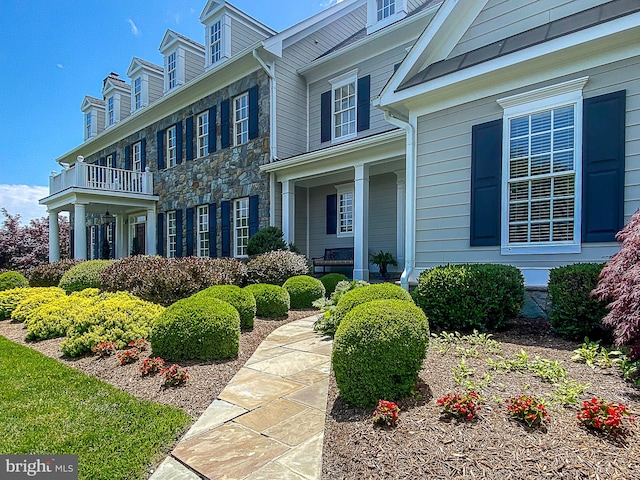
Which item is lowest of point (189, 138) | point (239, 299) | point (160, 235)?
point (239, 299)

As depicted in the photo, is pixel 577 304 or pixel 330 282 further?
pixel 330 282

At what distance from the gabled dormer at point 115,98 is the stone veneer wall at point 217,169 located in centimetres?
389

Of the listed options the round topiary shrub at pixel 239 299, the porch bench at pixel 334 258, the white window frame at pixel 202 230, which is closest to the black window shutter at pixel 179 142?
the white window frame at pixel 202 230

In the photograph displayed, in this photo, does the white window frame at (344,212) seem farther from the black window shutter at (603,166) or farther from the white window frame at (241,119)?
the black window shutter at (603,166)

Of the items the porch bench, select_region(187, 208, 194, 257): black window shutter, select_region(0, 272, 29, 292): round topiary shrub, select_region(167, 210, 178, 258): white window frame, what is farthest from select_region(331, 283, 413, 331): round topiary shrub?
select_region(167, 210, 178, 258): white window frame

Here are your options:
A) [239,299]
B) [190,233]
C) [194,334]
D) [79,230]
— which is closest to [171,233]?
[190,233]

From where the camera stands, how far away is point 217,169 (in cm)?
1275

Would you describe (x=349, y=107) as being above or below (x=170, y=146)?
above

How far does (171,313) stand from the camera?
14.3 ft

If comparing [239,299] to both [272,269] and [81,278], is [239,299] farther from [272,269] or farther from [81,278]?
[81,278]

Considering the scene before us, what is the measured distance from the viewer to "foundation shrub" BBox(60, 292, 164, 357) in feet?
15.1

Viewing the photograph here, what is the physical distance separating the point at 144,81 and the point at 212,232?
8.71 meters

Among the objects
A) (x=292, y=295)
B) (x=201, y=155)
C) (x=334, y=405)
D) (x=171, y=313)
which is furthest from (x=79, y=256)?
(x=334, y=405)

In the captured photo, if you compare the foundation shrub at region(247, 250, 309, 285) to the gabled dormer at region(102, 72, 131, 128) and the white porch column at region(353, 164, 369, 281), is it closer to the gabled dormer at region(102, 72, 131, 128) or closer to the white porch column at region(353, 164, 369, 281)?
the white porch column at region(353, 164, 369, 281)
